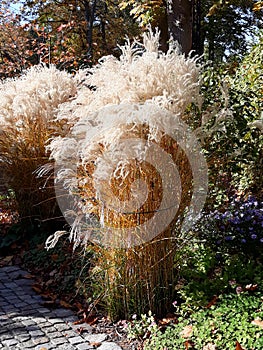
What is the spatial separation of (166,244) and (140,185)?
1.58 feet

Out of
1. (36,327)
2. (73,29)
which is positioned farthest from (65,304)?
(73,29)

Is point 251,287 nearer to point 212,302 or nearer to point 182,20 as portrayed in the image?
point 212,302

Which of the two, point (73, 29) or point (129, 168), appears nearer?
point (129, 168)

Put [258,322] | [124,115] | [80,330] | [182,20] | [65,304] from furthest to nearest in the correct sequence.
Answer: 1. [182,20]
2. [65,304]
3. [80,330]
4. [124,115]
5. [258,322]

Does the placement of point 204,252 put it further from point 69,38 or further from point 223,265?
point 69,38

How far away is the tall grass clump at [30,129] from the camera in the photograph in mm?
4809

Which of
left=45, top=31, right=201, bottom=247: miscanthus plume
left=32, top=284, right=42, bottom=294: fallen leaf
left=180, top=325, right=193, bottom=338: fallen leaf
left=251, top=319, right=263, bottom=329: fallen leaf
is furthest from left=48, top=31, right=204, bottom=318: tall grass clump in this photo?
left=32, top=284, right=42, bottom=294: fallen leaf

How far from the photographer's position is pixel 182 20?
7129 millimetres

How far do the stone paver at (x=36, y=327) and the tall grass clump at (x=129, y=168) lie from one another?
0.98 ft

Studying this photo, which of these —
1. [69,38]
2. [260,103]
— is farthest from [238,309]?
[69,38]

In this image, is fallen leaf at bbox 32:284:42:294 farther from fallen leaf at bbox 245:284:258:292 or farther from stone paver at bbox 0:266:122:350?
fallen leaf at bbox 245:284:258:292

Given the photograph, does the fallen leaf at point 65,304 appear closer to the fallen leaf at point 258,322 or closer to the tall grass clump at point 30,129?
the tall grass clump at point 30,129

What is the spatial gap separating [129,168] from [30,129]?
91.3 inches

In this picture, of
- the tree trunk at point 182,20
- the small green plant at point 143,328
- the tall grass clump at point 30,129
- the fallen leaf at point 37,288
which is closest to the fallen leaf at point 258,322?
the small green plant at point 143,328
